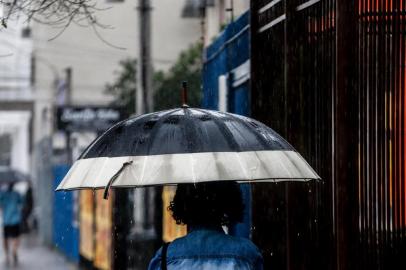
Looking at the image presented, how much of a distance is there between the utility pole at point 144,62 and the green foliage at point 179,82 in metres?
8.99

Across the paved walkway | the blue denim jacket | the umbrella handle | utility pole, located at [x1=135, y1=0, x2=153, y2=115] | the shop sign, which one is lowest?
the paved walkway

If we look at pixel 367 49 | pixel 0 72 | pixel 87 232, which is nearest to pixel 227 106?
pixel 367 49

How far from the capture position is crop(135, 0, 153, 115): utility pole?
713 inches

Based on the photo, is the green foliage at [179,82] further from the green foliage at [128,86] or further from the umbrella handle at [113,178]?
the umbrella handle at [113,178]

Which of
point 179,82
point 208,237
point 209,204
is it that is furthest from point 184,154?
point 179,82

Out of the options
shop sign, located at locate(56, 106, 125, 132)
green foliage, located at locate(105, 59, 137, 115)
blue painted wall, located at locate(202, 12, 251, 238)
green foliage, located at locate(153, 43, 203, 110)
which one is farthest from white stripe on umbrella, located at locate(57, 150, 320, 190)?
green foliage, located at locate(105, 59, 137, 115)

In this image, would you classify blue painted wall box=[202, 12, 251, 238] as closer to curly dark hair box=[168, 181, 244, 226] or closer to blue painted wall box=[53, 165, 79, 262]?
curly dark hair box=[168, 181, 244, 226]

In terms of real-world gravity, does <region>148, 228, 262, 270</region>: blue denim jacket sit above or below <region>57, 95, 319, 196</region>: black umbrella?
below

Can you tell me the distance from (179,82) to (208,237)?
90.6 ft

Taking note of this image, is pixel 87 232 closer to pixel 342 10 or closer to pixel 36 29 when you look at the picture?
pixel 342 10

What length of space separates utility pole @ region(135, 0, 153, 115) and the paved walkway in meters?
3.75

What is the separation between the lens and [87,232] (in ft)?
61.1

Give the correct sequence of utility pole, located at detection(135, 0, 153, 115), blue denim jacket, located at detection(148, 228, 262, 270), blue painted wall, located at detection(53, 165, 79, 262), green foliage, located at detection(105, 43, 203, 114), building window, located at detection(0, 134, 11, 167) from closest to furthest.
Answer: blue denim jacket, located at detection(148, 228, 262, 270), utility pole, located at detection(135, 0, 153, 115), blue painted wall, located at detection(53, 165, 79, 262), green foliage, located at detection(105, 43, 203, 114), building window, located at detection(0, 134, 11, 167)

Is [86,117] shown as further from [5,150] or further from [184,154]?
[5,150]
